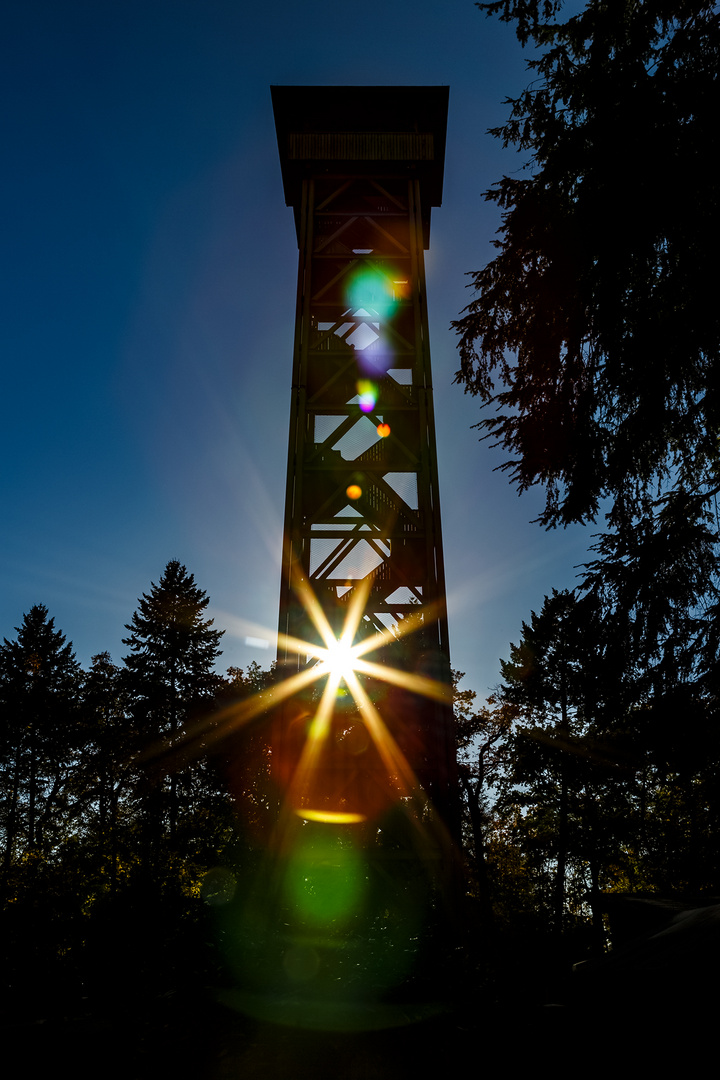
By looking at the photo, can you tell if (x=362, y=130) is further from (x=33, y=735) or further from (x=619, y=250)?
(x=33, y=735)

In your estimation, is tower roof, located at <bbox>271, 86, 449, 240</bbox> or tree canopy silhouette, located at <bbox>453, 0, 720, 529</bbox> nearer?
tree canopy silhouette, located at <bbox>453, 0, 720, 529</bbox>

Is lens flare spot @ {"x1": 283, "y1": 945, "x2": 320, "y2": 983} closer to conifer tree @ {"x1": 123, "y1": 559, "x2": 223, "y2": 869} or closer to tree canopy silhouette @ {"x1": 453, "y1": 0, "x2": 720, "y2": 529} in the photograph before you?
tree canopy silhouette @ {"x1": 453, "y1": 0, "x2": 720, "y2": 529}

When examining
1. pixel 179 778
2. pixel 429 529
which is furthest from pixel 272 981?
pixel 179 778

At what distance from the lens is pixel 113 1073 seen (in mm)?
4816

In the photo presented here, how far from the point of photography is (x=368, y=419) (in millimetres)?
13461

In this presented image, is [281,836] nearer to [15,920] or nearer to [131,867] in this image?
[15,920]

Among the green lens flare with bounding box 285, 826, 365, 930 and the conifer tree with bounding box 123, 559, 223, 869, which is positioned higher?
the conifer tree with bounding box 123, 559, 223, 869

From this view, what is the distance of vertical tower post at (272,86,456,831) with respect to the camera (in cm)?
1149

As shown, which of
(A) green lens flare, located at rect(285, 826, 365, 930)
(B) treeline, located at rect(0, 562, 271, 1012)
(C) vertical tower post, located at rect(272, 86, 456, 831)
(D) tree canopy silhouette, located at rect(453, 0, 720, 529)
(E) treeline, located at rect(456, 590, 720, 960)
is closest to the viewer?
(D) tree canopy silhouette, located at rect(453, 0, 720, 529)

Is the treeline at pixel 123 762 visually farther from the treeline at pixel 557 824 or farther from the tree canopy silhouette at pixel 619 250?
the tree canopy silhouette at pixel 619 250

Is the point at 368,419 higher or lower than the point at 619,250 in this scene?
higher

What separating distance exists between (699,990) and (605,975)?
1.06m

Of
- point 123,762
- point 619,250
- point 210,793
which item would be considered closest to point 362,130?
point 619,250

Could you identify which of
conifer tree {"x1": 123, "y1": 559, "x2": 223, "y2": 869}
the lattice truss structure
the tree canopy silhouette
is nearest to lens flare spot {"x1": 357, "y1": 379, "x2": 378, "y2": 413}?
the lattice truss structure
